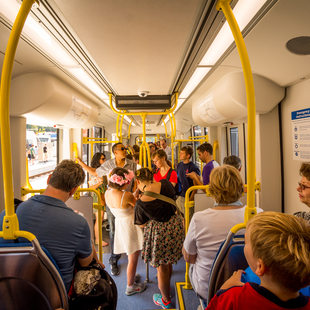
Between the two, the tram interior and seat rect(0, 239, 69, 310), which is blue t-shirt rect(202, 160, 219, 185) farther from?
seat rect(0, 239, 69, 310)

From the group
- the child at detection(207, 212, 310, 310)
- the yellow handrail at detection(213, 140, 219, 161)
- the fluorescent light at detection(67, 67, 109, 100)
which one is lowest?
the child at detection(207, 212, 310, 310)

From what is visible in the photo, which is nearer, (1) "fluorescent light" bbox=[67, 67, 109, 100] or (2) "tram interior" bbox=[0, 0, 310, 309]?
(2) "tram interior" bbox=[0, 0, 310, 309]

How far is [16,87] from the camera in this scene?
6.90 ft

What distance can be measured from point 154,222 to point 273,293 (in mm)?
1600

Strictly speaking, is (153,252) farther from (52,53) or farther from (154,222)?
(52,53)

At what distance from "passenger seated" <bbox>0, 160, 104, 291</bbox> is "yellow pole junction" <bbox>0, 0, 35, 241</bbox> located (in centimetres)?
21

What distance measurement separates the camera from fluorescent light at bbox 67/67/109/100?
229cm

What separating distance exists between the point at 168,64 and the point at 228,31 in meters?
0.71

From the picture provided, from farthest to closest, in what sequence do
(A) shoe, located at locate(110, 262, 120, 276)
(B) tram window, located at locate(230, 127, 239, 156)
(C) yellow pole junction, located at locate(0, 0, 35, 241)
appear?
(B) tram window, located at locate(230, 127, 239, 156) < (A) shoe, located at locate(110, 262, 120, 276) < (C) yellow pole junction, located at locate(0, 0, 35, 241)

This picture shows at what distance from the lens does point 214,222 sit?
1.29 m

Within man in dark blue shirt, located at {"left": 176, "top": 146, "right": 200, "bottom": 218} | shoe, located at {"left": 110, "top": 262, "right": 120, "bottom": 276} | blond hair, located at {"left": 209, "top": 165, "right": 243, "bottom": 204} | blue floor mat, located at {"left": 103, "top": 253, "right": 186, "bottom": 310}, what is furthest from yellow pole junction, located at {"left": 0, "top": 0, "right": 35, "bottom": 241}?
man in dark blue shirt, located at {"left": 176, "top": 146, "right": 200, "bottom": 218}

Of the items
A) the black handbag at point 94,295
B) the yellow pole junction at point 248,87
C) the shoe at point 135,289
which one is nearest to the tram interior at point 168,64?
the shoe at point 135,289

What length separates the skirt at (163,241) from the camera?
2121 millimetres

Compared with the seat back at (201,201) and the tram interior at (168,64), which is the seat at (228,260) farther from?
the tram interior at (168,64)
